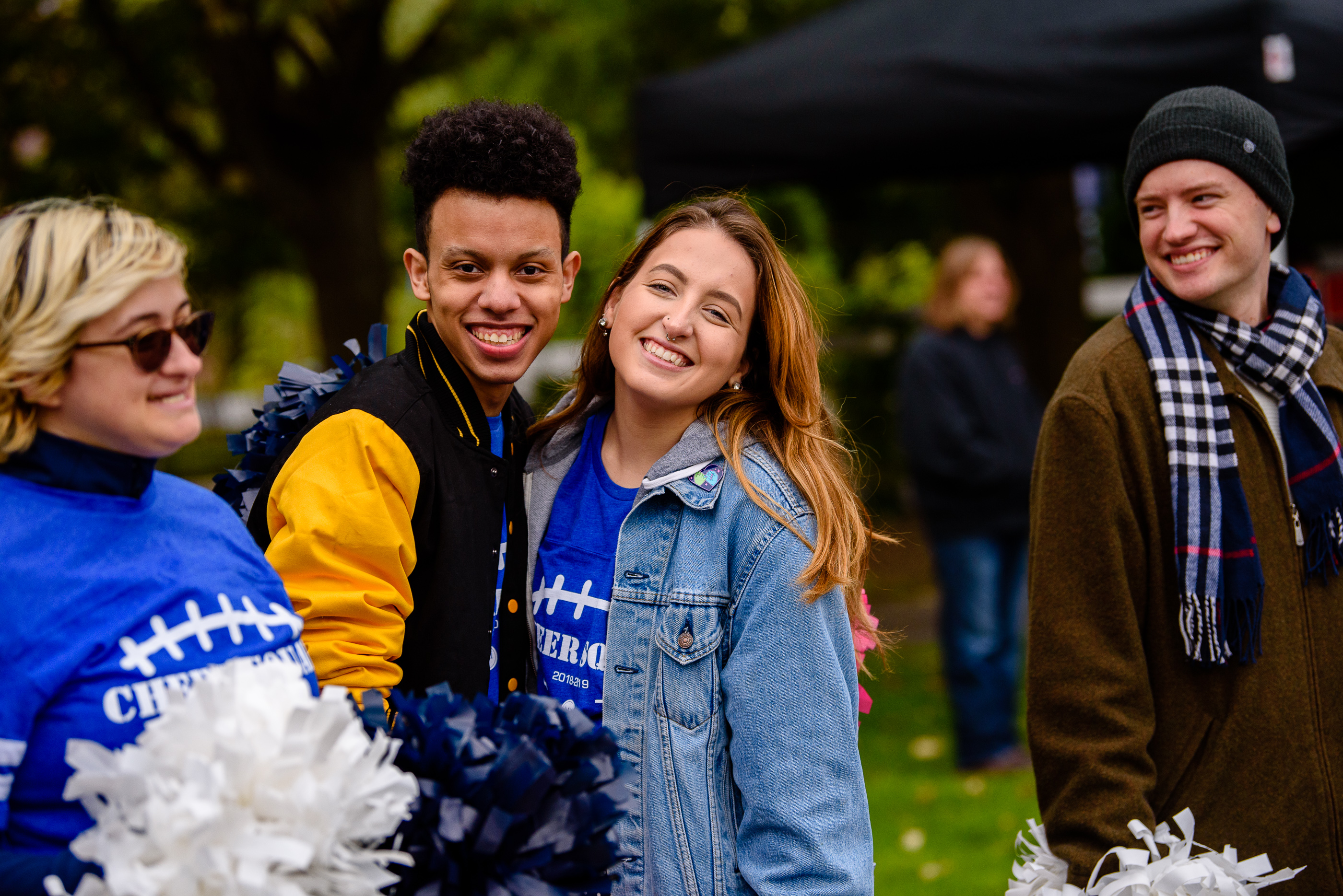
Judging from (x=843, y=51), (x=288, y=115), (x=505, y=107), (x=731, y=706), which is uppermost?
(x=288, y=115)

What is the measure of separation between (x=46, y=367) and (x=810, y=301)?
1.46 metres

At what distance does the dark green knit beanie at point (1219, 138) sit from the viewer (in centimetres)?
251

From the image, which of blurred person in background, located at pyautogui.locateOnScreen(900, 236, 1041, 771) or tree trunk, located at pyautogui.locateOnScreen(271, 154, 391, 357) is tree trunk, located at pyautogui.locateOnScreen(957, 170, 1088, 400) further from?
tree trunk, located at pyautogui.locateOnScreen(271, 154, 391, 357)

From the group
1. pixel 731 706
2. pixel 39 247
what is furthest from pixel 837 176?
pixel 39 247

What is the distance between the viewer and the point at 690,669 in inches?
83.0

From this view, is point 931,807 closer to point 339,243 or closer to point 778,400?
point 778,400

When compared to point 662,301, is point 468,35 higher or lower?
higher

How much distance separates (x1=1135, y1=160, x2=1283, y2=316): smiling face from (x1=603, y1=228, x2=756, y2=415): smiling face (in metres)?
0.88

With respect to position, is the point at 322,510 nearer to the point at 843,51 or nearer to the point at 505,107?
the point at 505,107

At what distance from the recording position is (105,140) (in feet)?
38.9

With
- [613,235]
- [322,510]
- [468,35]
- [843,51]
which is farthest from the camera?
[613,235]

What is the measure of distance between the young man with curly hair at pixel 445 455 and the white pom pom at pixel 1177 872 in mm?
1103

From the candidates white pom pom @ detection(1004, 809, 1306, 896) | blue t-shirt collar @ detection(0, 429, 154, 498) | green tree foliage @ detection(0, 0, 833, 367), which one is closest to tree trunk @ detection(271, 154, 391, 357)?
green tree foliage @ detection(0, 0, 833, 367)

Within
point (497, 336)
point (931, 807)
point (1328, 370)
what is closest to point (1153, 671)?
point (1328, 370)
